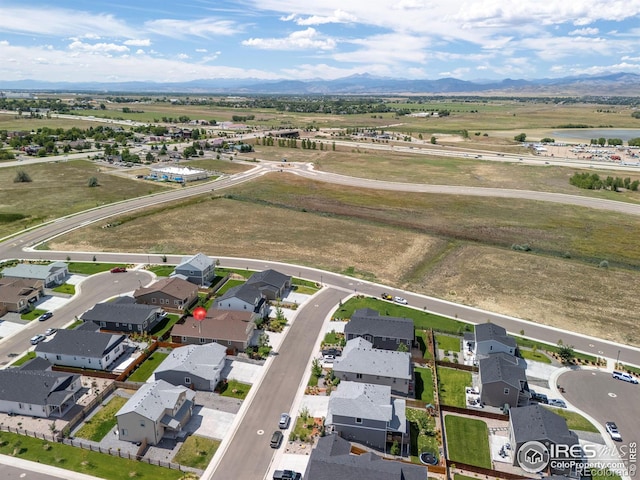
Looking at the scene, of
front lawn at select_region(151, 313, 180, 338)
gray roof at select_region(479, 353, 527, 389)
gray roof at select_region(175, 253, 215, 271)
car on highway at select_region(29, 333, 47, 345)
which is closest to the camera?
gray roof at select_region(479, 353, 527, 389)

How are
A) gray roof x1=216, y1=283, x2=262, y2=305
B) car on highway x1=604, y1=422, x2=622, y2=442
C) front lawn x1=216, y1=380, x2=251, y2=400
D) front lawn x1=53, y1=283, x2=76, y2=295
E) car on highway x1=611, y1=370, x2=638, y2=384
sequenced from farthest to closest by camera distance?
front lawn x1=53, y1=283, x2=76, y2=295, gray roof x1=216, y1=283, x2=262, y2=305, car on highway x1=611, y1=370, x2=638, y2=384, front lawn x1=216, y1=380, x2=251, y2=400, car on highway x1=604, y1=422, x2=622, y2=442

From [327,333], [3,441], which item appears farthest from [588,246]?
[3,441]

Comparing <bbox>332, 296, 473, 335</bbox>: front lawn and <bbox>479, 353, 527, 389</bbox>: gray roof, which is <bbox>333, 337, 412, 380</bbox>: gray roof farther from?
<bbox>332, 296, 473, 335</bbox>: front lawn

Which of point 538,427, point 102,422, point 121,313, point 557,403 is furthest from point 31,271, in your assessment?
point 557,403

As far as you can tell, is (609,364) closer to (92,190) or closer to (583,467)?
(583,467)

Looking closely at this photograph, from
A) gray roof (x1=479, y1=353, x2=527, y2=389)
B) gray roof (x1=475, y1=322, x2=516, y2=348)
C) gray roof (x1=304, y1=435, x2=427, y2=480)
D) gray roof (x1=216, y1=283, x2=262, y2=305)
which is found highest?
gray roof (x1=216, y1=283, x2=262, y2=305)

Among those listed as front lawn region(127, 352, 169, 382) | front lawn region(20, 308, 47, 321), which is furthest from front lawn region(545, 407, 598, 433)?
front lawn region(20, 308, 47, 321)

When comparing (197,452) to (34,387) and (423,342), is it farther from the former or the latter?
(423,342)
